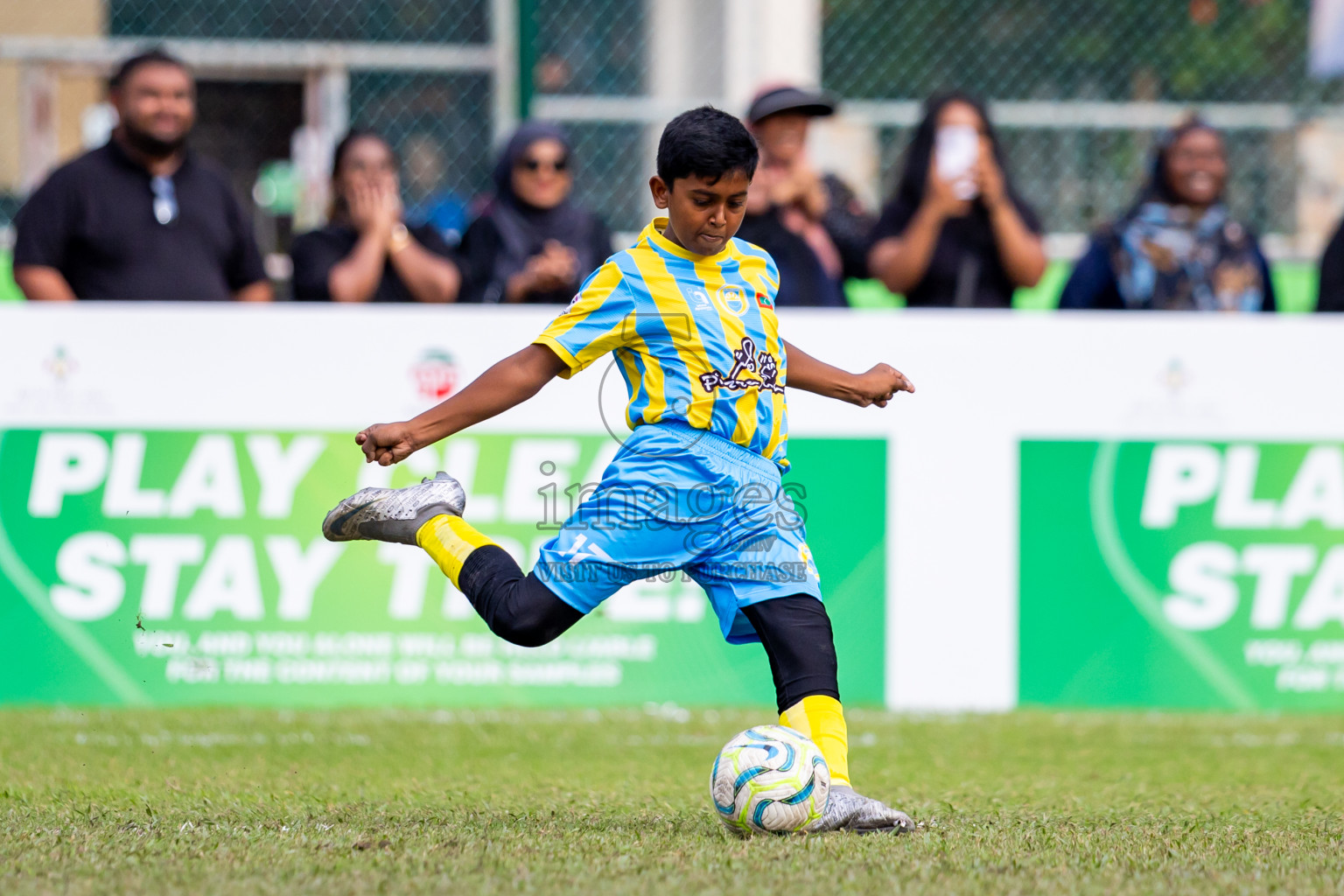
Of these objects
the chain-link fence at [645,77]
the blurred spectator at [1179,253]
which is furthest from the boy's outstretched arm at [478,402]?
the chain-link fence at [645,77]

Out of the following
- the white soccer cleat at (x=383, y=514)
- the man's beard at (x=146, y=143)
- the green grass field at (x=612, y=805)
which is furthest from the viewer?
the man's beard at (x=146, y=143)

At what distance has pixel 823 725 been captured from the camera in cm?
407

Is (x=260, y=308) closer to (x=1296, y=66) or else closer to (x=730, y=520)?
(x=730, y=520)

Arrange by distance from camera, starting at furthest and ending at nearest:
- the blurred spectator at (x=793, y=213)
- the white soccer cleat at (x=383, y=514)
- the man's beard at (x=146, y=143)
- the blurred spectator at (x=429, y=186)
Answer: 1. the blurred spectator at (x=429, y=186)
2. the blurred spectator at (x=793, y=213)
3. the man's beard at (x=146, y=143)
4. the white soccer cleat at (x=383, y=514)

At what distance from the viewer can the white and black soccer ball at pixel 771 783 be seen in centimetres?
392

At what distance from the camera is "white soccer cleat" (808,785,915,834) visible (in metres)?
3.99

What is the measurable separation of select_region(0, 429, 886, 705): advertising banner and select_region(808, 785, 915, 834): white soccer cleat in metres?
2.69

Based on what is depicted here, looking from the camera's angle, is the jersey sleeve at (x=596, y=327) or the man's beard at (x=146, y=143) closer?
the jersey sleeve at (x=596, y=327)

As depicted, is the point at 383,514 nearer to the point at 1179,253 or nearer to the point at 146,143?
the point at 146,143

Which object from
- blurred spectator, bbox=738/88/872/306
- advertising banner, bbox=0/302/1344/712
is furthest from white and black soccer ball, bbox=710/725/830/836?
blurred spectator, bbox=738/88/872/306

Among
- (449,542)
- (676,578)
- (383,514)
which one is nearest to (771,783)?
(449,542)

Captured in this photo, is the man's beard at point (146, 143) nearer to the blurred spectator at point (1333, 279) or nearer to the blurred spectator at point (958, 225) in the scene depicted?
the blurred spectator at point (958, 225)

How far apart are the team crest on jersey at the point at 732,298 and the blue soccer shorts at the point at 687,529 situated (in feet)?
0.97

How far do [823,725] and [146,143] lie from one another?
4438 millimetres
